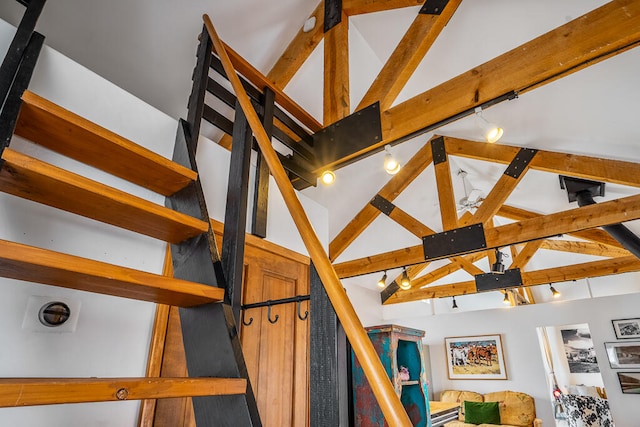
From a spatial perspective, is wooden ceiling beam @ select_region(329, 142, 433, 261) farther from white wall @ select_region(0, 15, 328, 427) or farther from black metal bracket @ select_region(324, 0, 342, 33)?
white wall @ select_region(0, 15, 328, 427)

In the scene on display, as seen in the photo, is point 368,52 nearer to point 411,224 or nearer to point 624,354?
point 411,224

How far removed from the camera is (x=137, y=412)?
4.17 ft

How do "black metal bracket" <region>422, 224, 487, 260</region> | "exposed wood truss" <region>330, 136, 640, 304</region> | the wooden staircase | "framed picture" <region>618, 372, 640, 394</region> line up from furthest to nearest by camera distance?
"framed picture" <region>618, 372, 640, 394</region>
"black metal bracket" <region>422, 224, 487, 260</region>
"exposed wood truss" <region>330, 136, 640, 304</region>
the wooden staircase

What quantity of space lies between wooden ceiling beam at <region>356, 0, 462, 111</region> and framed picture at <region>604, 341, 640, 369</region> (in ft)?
20.2

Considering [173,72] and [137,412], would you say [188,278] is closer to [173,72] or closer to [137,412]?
[137,412]

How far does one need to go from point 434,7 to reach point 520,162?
2239mm

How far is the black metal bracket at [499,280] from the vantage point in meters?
5.06

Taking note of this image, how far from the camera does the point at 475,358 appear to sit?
6.72m

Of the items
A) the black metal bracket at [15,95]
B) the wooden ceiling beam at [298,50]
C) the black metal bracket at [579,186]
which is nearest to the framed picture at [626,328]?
the black metal bracket at [579,186]

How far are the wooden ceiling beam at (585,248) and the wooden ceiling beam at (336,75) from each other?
4.56 metres

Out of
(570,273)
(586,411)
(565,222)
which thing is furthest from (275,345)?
(586,411)

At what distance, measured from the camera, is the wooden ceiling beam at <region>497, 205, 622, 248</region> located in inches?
186

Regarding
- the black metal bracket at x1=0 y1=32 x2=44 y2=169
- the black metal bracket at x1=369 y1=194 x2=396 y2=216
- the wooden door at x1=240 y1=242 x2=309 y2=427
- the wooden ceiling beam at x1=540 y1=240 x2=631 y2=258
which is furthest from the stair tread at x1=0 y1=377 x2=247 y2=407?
the wooden ceiling beam at x1=540 y1=240 x2=631 y2=258

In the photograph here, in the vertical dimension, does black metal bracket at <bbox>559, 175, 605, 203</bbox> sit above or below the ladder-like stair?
above
